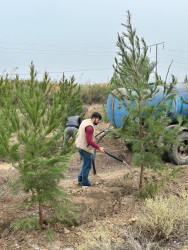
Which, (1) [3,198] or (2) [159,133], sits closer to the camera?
(2) [159,133]

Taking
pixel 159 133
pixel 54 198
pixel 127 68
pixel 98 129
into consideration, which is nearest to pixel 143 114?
pixel 159 133

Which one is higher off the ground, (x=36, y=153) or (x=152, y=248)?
(x=36, y=153)

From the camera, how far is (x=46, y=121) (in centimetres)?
384

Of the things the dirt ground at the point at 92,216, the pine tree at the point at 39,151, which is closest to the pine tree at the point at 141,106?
the dirt ground at the point at 92,216

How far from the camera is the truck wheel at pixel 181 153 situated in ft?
23.6

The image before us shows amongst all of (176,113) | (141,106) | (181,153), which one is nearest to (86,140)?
(141,106)

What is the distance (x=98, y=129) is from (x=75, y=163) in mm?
5217

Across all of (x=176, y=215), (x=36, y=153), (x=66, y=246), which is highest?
(x=36, y=153)

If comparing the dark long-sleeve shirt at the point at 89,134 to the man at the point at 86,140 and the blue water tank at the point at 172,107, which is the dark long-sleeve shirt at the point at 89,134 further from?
the blue water tank at the point at 172,107

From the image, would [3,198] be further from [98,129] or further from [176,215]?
[98,129]

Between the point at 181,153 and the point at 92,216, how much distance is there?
12.4ft

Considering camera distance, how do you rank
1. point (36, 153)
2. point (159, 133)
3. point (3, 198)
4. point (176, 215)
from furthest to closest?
point (3, 198), point (159, 133), point (176, 215), point (36, 153)

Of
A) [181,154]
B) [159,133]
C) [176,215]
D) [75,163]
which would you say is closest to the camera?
[176,215]

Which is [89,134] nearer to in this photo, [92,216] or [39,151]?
[92,216]
